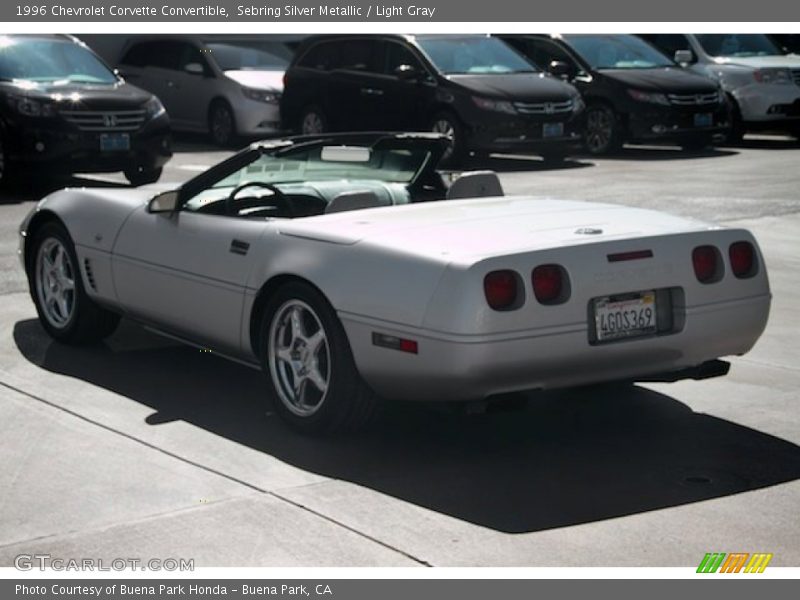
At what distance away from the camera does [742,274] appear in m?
6.92

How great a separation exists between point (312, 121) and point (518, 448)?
14.7 meters

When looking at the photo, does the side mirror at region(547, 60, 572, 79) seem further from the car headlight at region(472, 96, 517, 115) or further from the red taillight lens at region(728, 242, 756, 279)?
the red taillight lens at region(728, 242, 756, 279)

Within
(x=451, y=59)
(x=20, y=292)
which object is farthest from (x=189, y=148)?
(x=20, y=292)

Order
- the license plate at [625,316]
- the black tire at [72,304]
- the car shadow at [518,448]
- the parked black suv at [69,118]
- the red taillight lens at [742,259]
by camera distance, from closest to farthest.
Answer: the car shadow at [518,448]
the license plate at [625,316]
the red taillight lens at [742,259]
the black tire at [72,304]
the parked black suv at [69,118]

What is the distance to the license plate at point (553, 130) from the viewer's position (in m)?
19.4

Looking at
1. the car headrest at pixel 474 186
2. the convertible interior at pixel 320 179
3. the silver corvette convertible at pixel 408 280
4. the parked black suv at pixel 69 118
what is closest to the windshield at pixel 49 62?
the parked black suv at pixel 69 118

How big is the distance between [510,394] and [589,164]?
13.6 metres

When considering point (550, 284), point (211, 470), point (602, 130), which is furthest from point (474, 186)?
point (602, 130)

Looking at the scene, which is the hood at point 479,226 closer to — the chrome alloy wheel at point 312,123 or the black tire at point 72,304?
the black tire at point 72,304

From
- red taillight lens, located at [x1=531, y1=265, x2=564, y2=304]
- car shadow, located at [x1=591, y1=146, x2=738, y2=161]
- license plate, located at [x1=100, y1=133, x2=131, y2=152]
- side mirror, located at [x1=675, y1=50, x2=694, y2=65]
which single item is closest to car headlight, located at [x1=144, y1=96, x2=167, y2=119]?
license plate, located at [x1=100, y1=133, x2=131, y2=152]

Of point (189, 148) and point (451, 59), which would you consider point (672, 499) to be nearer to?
point (451, 59)

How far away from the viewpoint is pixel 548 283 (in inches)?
252

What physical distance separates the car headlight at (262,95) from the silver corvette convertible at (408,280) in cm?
1367

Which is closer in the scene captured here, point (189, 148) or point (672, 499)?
point (672, 499)
